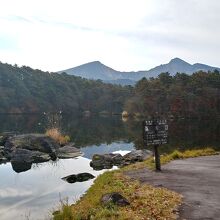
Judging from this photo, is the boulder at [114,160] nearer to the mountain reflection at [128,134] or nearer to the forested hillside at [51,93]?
the mountain reflection at [128,134]

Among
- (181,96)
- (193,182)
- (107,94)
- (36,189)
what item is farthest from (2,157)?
(107,94)

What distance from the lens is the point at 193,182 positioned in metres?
16.1

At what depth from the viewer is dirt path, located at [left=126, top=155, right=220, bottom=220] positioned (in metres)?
11.7

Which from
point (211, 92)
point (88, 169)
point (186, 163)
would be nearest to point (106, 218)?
point (186, 163)

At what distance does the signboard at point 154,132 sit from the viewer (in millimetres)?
19562

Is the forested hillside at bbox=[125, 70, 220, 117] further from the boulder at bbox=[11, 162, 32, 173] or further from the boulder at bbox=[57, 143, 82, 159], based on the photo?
the boulder at bbox=[11, 162, 32, 173]

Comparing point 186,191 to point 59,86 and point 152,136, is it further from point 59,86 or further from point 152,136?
point 59,86

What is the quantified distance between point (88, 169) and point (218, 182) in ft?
42.7

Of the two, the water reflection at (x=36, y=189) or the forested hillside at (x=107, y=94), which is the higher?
the forested hillside at (x=107, y=94)

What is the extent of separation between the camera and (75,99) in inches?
6132

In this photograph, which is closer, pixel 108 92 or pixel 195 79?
pixel 195 79

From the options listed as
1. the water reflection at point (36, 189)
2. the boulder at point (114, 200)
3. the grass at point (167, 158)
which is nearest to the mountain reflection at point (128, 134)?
the grass at point (167, 158)

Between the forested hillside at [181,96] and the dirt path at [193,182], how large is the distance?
7948cm

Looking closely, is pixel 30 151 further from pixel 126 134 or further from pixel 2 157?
pixel 126 134
